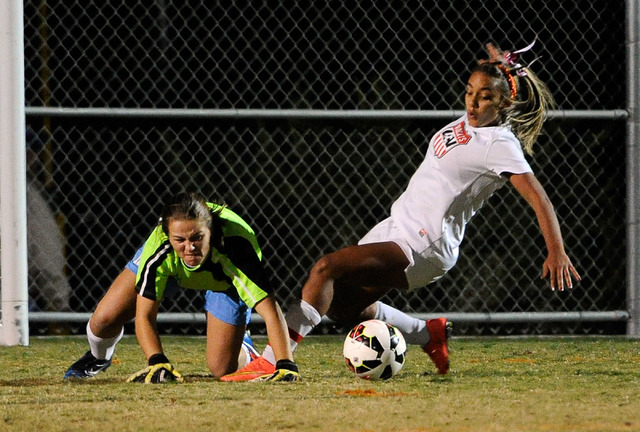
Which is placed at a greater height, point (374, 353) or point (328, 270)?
point (328, 270)

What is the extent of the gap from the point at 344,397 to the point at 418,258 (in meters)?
0.97

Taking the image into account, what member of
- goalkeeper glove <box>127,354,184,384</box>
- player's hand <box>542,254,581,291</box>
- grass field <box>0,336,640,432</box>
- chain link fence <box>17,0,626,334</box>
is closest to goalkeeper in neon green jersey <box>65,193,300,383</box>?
goalkeeper glove <box>127,354,184,384</box>

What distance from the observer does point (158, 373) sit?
421 centimetres

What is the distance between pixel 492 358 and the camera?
5.29 m

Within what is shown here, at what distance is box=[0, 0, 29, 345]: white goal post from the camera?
586 centimetres

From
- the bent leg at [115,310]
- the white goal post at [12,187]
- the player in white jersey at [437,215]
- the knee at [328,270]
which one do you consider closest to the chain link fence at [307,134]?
the white goal post at [12,187]

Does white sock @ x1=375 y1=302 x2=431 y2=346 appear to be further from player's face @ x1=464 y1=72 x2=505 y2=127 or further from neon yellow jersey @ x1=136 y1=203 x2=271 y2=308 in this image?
player's face @ x1=464 y1=72 x2=505 y2=127

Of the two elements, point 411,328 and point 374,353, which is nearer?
point 374,353

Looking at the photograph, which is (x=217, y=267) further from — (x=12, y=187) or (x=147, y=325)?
(x=12, y=187)

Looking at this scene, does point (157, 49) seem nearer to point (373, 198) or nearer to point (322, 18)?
point (322, 18)

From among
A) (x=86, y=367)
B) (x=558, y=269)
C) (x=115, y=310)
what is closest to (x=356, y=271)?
(x=558, y=269)

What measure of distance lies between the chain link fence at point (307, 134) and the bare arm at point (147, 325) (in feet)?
6.88

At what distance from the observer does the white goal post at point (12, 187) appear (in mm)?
5863

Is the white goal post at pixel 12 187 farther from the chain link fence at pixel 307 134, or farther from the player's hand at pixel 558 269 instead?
the player's hand at pixel 558 269
